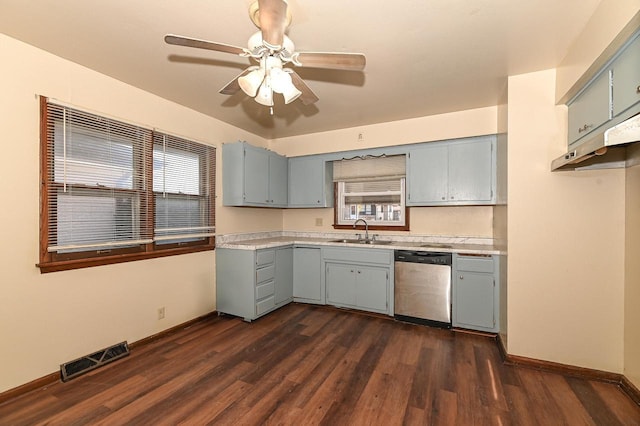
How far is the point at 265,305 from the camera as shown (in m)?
3.51

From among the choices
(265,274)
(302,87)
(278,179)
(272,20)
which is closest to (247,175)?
(278,179)

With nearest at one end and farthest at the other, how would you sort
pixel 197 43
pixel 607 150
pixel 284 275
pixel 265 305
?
pixel 197 43 < pixel 607 150 < pixel 265 305 < pixel 284 275

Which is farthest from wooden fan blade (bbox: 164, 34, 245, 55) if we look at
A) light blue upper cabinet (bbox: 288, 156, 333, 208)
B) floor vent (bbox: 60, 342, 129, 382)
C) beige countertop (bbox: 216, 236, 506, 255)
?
light blue upper cabinet (bbox: 288, 156, 333, 208)

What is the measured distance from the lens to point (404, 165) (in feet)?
12.6

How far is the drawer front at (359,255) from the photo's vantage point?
349cm

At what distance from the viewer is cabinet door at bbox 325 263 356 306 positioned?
370 centimetres

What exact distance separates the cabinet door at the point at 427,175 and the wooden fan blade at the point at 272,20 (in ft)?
8.62

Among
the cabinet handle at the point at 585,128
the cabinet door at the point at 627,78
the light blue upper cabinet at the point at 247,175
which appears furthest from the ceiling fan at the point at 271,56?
the light blue upper cabinet at the point at 247,175

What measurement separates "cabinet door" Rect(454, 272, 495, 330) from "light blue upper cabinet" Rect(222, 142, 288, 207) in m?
2.69

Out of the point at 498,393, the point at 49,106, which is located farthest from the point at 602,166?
the point at 49,106

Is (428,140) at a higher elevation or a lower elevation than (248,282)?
higher

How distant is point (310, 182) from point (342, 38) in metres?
2.48

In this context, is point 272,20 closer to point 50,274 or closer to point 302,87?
point 302,87

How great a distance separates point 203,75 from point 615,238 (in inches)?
146
